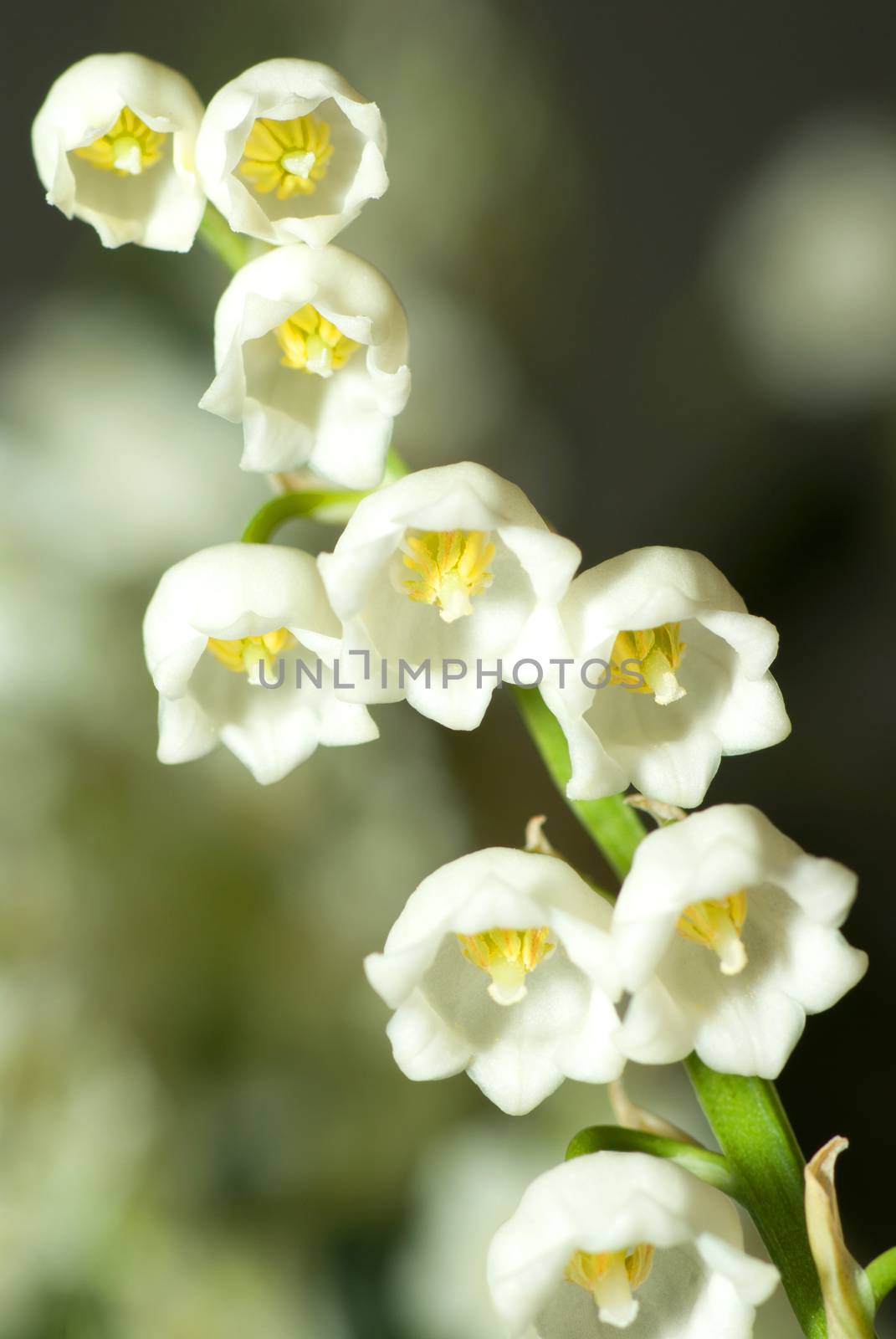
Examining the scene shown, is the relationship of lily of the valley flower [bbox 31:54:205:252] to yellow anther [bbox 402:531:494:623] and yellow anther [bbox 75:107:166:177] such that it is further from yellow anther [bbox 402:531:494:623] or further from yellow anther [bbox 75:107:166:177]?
yellow anther [bbox 402:531:494:623]

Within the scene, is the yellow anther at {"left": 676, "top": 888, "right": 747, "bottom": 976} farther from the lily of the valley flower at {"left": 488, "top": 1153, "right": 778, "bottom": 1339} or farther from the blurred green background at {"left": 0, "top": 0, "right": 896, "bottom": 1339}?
the blurred green background at {"left": 0, "top": 0, "right": 896, "bottom": 1339}

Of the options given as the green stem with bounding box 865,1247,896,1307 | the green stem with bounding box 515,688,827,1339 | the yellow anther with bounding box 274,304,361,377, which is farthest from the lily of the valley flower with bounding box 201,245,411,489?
the green stem with bounding box 865,1247,896,1307

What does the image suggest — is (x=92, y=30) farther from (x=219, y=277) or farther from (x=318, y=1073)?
(x=318, y=1073)

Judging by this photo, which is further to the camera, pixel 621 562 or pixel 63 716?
pixel 63 716

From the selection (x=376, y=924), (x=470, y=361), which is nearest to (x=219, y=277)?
(x=470, y=361)

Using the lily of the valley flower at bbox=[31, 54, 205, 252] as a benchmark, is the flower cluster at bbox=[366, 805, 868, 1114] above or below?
below

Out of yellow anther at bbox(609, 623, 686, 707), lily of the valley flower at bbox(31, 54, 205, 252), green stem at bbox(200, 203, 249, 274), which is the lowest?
yellow anther at bbox(609, 623, 686, 707)

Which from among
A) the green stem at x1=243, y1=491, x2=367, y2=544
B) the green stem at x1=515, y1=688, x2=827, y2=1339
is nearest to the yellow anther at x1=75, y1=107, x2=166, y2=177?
the green stem at x1=243, y1=491, x2=367, y2=544

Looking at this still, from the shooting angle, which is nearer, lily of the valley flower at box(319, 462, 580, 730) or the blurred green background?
lily of the valley flower at box(319, 462, 580, 730)

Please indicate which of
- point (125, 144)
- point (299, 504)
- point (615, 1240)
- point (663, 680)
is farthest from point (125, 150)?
point (615, 1240)
